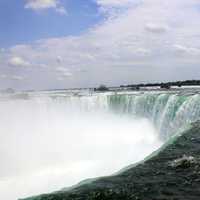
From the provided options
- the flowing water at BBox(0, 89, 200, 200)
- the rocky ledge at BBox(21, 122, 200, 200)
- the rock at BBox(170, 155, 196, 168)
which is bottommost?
the flowing water at BBox(0, 89, 200, 200)

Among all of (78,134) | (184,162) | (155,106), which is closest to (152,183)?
(184,162)

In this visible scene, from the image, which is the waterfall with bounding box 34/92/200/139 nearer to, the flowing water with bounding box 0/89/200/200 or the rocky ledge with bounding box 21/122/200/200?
the flowing water with bounding box 0/89/200/200

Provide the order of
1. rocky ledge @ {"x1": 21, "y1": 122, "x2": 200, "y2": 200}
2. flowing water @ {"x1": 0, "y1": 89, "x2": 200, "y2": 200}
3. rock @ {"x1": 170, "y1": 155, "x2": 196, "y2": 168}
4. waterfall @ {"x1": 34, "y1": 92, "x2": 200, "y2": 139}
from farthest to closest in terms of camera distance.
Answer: waterfall @ {"x1": 34, "y1": 92, "x2": 200, "y2": 139}
flowing water @ {"x1": 0, "y1": 89, "x2": 200, "y2": 200}
rock @ {"x1": 170, "y1": 155, "x2": 196, "y2": 168}
rocky ledge @ {"x1": 21, "y1": 122, "x2": 200, "y2": 200}

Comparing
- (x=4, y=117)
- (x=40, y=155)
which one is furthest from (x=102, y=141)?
(x=4, y=117)

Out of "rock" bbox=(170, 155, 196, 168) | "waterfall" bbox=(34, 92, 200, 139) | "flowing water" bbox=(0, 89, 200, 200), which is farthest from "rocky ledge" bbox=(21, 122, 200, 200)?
"waterfall" bbox=(34, 92, 200, 139)

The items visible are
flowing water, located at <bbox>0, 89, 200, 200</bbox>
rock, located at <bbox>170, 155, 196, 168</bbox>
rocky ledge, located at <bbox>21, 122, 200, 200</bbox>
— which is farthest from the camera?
flowing water, located at <bbox>0, 89, 200, 200</bbox>

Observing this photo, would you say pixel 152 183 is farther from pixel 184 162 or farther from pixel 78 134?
pixel 78 134

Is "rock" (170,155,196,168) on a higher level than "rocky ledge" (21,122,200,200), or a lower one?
higher

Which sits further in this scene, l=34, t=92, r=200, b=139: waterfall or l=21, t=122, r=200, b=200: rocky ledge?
l=34, t=92, r=200, b=139: waterfall

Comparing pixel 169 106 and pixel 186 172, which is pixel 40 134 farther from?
pixel 186 172
